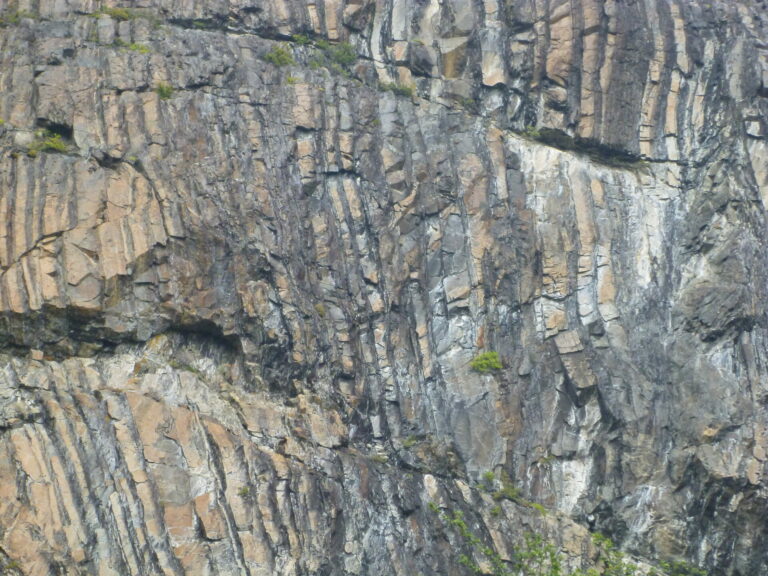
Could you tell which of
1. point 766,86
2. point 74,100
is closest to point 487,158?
point 766,86

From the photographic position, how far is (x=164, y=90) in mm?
38406

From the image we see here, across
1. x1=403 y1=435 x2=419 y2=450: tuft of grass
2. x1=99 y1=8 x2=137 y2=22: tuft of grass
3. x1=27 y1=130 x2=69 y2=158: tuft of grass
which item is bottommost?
x1=403 y1=435 x2=419 y2=450: tuft of grass

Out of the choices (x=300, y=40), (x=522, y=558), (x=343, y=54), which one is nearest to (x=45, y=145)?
(x=300, y=40)

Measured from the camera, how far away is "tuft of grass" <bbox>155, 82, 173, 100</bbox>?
1508 inches

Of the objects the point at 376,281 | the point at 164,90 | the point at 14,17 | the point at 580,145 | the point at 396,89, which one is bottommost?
the point at 376,281

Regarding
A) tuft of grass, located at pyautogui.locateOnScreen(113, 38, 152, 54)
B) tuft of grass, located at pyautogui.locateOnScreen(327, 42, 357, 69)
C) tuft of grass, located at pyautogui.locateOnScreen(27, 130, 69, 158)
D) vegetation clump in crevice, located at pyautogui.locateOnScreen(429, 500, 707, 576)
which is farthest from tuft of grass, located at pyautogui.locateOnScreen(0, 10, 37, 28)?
vegetation clump in crevice, located at pyautogui.locateOnScreen(429, 500, 707, 576)

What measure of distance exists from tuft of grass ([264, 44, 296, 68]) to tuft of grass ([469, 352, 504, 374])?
12138 mm

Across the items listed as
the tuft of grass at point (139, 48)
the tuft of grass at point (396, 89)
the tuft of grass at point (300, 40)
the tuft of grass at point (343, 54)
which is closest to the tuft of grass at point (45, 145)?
the tuft of grass at point (139, 48)

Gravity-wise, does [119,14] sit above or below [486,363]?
above

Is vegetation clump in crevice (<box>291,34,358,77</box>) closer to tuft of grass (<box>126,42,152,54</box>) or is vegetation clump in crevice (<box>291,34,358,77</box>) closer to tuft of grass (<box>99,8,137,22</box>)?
tuft of grass (<box>126,42,152,54</box>)

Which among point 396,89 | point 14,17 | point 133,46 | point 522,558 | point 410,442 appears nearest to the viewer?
point 522,558

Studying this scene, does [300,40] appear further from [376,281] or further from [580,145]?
[580,145]

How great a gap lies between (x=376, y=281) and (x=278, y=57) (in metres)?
8.85

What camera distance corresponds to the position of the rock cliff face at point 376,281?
3244 centimetres
